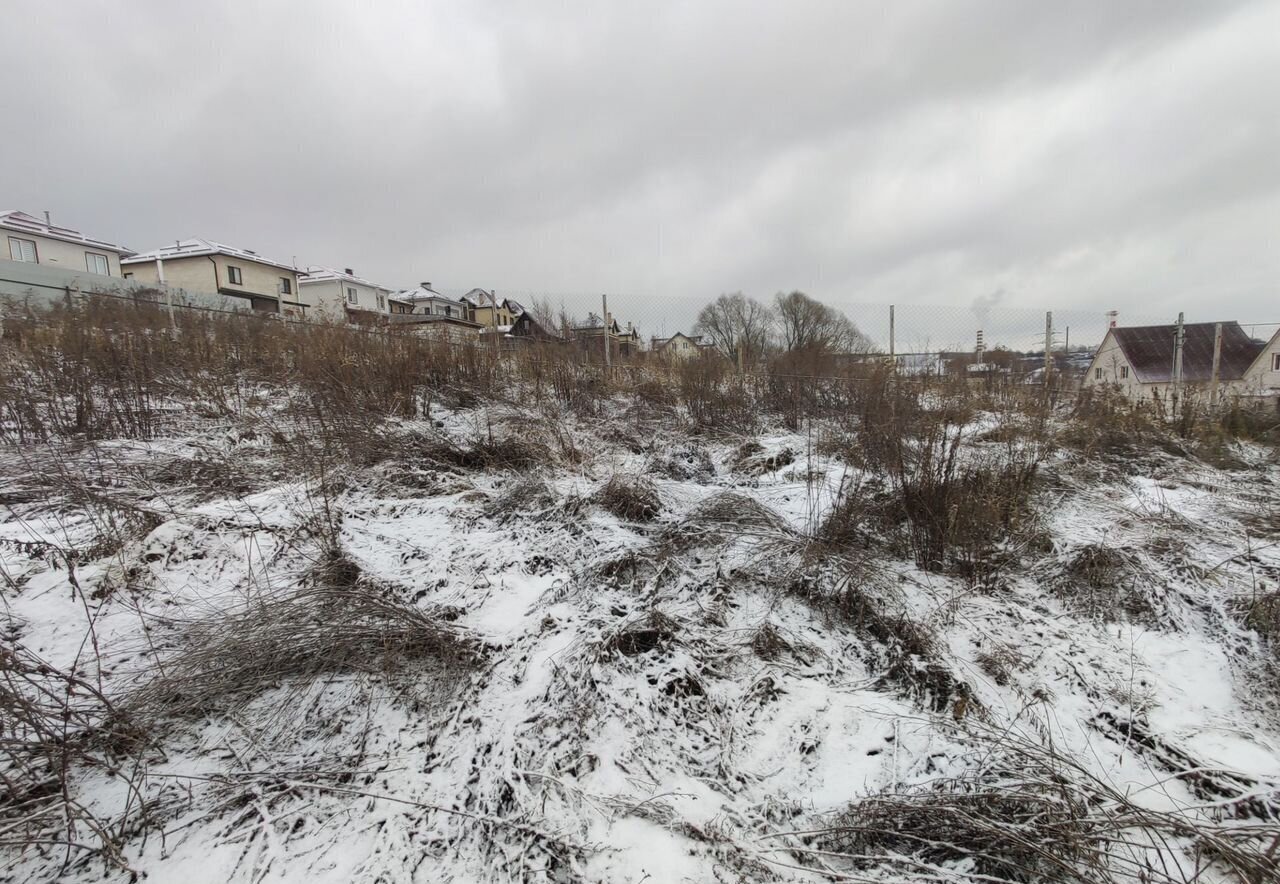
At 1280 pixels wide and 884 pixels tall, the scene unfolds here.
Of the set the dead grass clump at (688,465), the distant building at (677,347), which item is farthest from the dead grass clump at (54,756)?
the distant building at (677,347)

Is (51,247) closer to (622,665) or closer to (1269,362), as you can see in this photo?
(622,665)

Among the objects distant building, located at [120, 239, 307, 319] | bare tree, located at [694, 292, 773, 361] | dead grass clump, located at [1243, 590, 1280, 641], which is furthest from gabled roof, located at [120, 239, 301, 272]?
dead grass clump, located at [1243, 590, 1280, 641]

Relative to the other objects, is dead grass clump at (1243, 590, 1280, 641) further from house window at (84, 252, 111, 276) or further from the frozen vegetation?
house window at (84, 252, 111, 276)

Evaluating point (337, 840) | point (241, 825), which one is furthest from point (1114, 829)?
point (241, 825)

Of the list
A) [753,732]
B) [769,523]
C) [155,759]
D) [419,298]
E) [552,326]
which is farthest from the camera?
[419,298]

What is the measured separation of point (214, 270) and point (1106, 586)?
44.2 meters

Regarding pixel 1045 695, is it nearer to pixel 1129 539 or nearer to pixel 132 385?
pixel 1129 539

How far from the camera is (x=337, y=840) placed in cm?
139

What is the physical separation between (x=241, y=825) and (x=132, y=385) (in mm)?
5261

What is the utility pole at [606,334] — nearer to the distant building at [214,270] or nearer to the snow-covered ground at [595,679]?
the snow-covered ground at [595,679]

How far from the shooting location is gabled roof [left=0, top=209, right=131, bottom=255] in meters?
27.4

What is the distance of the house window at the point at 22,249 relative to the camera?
88.9ft

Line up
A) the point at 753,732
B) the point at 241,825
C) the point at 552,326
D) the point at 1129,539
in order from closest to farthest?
the point at 241,825 < the point at 753,732 < the point at 1129,539 < the point at 552,326

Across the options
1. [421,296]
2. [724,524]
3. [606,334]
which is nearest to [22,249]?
[421,296]
